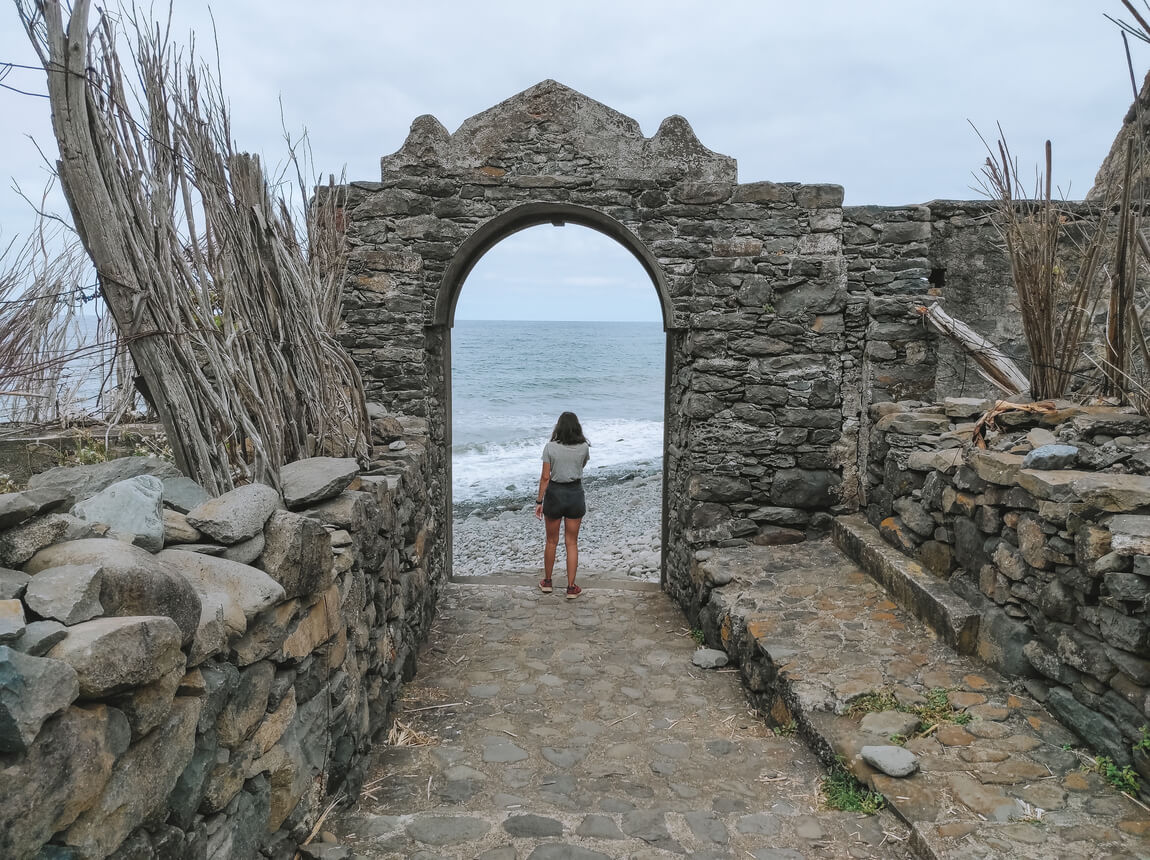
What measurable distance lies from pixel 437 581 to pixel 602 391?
95.5 ft

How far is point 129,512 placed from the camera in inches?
76.1

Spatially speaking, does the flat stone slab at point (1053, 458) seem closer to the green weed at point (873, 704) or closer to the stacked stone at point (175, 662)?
the green weed at point (873, 704)

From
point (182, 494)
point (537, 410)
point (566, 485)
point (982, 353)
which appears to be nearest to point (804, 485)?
point (982, 353)

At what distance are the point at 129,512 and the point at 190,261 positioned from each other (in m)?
1.43

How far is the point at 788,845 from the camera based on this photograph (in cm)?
280

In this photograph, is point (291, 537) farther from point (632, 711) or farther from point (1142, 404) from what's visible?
point (1142, 404)

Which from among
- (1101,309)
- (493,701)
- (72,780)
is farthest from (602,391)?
(72,780)

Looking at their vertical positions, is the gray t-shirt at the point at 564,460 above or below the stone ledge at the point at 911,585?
above

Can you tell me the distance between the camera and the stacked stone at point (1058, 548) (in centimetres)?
277

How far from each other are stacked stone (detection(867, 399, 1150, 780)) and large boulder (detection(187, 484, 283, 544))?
112 inches

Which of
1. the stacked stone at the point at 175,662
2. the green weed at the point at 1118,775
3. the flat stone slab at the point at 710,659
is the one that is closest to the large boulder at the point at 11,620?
the stacked stone at the point at 175,662

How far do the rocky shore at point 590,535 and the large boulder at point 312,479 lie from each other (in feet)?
14.5

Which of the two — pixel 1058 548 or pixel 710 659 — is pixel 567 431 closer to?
pixel 710 659

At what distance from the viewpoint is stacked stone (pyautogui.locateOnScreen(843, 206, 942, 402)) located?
5891 millimetres
